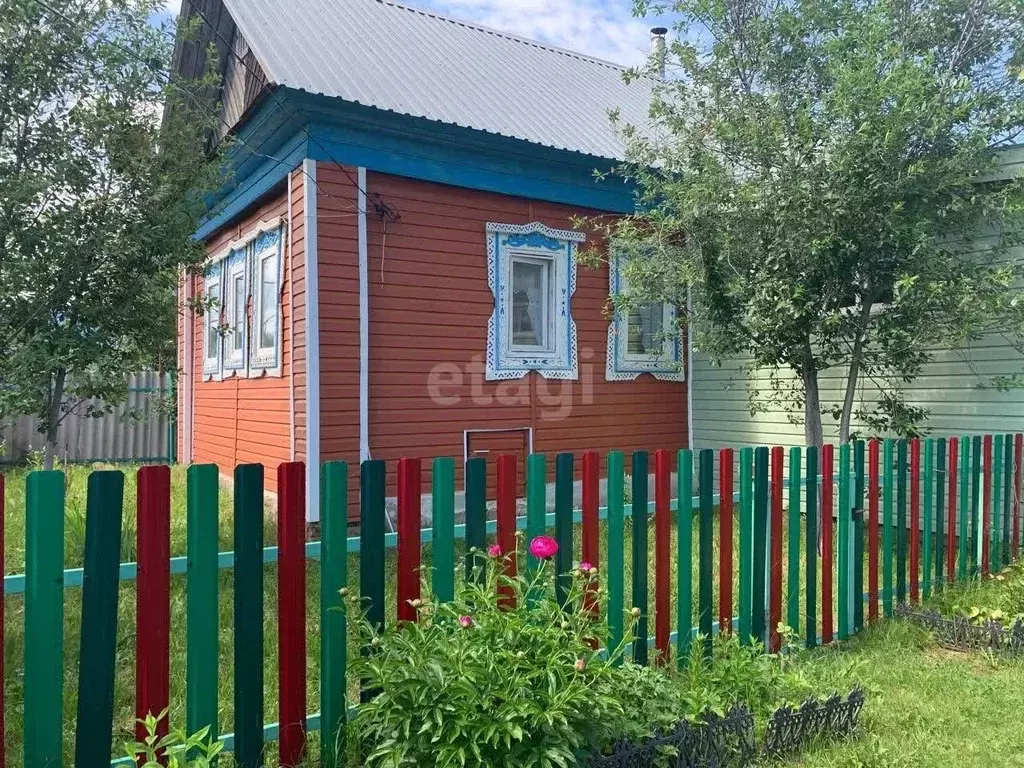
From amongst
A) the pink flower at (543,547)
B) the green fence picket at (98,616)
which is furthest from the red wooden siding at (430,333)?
the green fence picket at (98,616)

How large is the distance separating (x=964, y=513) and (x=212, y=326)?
8.85 metres

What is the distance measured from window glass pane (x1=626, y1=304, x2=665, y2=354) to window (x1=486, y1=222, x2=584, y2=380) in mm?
1034

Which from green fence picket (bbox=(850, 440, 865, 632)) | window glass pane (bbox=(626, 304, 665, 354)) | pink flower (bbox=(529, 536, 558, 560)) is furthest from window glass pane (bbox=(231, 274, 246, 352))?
pink flower (bbox=(529, 536, 558, 560))

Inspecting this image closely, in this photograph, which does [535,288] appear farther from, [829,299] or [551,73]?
[551,73]

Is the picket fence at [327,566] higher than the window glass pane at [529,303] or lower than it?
lower

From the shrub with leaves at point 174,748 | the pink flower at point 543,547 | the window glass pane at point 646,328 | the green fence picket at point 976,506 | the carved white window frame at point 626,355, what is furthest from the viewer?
the window glass pane at point 646,328

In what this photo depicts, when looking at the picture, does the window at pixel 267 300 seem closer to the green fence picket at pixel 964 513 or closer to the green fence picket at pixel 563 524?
the green fence picket at pixel 563 524

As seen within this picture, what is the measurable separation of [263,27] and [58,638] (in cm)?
702

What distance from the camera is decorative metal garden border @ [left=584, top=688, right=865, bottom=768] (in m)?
2.66

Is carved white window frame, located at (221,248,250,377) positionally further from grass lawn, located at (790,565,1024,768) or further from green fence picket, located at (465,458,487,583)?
grass lawn, located at (790,565,1024,768)

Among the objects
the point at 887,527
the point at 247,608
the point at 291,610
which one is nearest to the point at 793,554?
the point at 887,527

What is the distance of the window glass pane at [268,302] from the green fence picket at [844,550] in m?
5.64

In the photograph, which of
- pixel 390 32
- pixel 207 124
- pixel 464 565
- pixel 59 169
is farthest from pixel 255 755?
pixel 390 32

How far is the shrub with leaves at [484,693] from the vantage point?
7.74 ft
